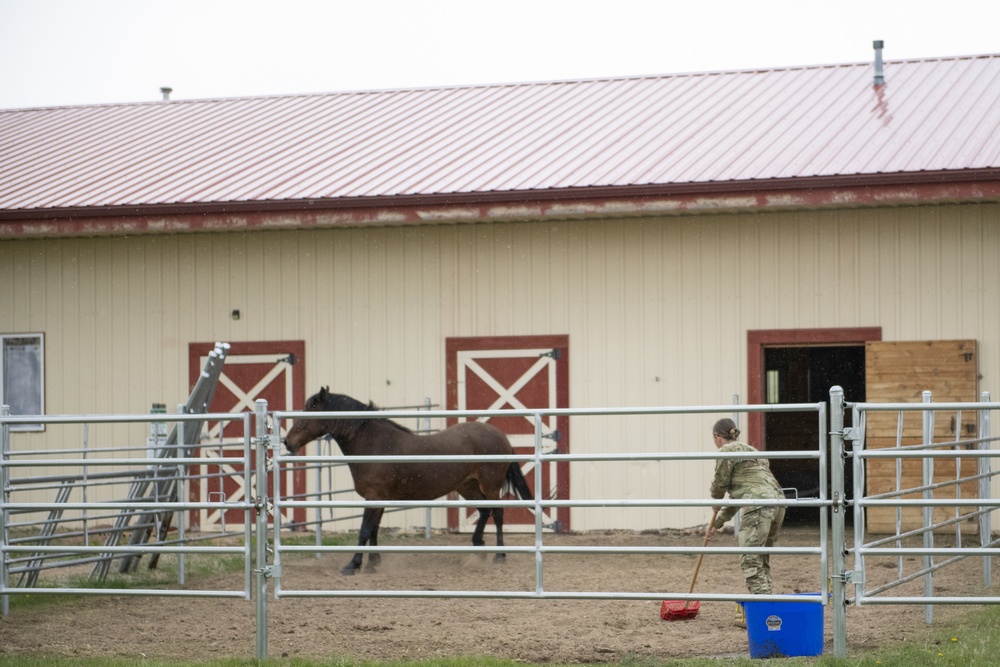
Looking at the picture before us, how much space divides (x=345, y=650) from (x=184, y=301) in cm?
815

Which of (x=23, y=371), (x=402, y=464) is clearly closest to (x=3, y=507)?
(x=402, y=464)

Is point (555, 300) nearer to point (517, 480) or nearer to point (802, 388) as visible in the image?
point (517, 480)

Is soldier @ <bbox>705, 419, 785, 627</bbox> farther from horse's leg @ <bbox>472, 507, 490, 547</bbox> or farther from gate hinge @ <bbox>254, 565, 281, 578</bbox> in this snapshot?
horse's leg @ <bbox>472, 507, 490, 547</bbox>

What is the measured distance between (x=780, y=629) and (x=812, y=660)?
244 mm

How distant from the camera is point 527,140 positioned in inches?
618

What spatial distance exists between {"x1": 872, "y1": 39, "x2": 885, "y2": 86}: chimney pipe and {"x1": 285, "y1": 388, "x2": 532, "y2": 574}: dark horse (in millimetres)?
7457

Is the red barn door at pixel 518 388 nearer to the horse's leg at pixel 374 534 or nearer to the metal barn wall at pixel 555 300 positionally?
the metal barn wall at pixel 555 300

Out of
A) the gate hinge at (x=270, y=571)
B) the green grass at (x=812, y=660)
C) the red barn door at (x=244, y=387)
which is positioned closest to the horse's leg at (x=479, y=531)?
the red barn door at (x=244, y=387)

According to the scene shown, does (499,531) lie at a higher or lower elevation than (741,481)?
lower

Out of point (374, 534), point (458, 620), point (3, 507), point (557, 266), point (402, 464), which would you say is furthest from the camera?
point (557, 266)

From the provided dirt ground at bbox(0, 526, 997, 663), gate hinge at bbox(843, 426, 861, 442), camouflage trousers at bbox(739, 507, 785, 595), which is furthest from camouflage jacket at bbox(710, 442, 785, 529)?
gate hinge at bbox(843, 426, 861, 442)

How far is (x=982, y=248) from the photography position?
12.7 m

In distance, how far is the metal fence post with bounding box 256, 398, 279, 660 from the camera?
7301mm

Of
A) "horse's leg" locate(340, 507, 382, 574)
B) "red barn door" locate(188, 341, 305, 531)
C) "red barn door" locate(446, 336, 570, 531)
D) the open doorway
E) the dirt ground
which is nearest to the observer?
the dirt ground
